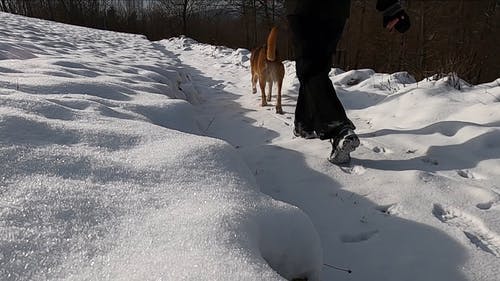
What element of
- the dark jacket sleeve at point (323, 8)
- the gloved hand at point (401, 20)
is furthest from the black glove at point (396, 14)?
the dark jacket sleeve at point (323, 8)

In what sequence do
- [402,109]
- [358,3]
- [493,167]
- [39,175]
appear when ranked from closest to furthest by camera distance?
[39,175] < [493,167] < [402,109] < [358,3]

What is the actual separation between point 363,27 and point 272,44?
44.2ft

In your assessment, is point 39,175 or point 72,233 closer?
point 72,233

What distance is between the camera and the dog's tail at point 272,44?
3.92 meters

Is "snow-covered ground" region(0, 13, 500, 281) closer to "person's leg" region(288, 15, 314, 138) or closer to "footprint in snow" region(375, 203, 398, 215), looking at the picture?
"footprint in snow" region(375, 203, 398, 215)

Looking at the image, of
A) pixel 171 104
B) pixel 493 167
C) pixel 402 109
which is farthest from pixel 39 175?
pixel 402 109

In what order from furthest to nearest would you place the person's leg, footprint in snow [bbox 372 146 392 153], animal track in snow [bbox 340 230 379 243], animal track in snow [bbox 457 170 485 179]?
1. footprint in snow [bbox 372 146 392 153]
2. the person's leg
3. animal track in snow [bbox 457 170 485 179]
4. animal track in snow [bbox 340 230 379 243]

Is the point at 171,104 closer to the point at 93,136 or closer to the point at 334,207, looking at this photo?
the point at 93,136

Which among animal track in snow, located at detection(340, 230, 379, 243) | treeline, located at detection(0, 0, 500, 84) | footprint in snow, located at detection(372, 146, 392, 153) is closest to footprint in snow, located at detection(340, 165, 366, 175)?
footprint in snow, located at detection(372, 146, 392, 153)

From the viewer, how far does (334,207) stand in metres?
1.98

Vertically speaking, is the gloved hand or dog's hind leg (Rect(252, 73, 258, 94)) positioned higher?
the gloved hand

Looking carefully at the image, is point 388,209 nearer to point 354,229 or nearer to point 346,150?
point 354,229

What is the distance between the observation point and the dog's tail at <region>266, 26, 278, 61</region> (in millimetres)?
3916

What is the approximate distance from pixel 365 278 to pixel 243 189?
22.9 inches
